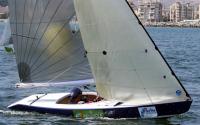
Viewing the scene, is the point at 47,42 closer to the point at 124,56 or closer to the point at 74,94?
the point at 74,94

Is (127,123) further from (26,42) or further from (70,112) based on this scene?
(26,42)

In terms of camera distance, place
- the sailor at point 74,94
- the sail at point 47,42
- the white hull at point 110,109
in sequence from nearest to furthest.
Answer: the white hull at point 110,109 < the sail at point 47,42 < the sailor at point 74,94

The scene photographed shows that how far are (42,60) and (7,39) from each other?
3146 cm

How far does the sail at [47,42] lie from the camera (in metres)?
Answer: 19.6

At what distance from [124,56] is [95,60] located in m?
0.97

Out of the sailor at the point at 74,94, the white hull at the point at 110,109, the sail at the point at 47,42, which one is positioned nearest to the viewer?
the white hull at the point at 110,109

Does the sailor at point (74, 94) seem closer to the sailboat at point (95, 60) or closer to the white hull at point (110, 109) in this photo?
the sailboat at point (95, 60)

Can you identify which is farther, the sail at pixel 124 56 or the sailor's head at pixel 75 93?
the sailor's head at pixel 75 93

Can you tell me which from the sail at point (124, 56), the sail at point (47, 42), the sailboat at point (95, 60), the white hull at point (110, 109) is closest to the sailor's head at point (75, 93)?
the sailboat at point (95, 60)

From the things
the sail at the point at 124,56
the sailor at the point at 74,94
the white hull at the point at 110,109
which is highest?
the sail at the point at 124,56

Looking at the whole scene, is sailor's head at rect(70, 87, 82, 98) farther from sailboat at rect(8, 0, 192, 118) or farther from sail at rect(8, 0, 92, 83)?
sail at rect(8, 0, 92, 83)

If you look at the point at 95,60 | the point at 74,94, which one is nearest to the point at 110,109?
the point at 95,60

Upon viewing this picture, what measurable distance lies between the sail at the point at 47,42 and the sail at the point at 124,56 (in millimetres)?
820

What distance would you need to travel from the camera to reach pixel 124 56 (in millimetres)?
18656
